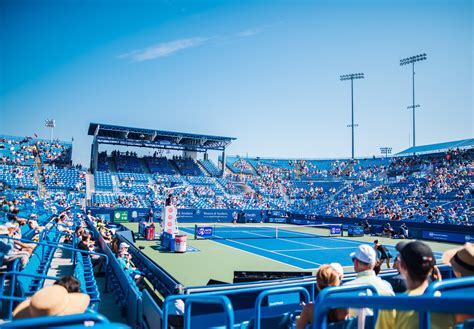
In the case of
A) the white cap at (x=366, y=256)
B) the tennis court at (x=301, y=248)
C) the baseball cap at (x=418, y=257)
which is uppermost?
the baseball cap at (x=418, y=257)

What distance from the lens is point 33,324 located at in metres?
1.90

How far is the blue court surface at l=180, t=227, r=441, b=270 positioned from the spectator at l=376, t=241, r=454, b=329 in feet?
48.3

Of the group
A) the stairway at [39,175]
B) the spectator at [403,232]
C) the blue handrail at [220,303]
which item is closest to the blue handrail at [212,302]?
the blue handrail at [220,303]

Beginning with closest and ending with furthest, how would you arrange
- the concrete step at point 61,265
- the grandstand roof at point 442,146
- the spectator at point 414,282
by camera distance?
the spectator at point 414,282, the concrete step at point 61,265, the grandstand roof at point 442,146

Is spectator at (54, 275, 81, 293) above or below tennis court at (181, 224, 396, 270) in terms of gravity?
above

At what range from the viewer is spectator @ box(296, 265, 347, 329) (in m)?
3.43

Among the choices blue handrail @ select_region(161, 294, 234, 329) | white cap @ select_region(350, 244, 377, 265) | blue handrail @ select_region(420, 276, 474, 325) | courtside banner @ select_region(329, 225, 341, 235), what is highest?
blue handrail @ select_region(420, 276, 474, 325)

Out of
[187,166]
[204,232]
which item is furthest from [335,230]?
[187,166]

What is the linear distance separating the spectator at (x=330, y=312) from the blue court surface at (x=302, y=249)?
44.9 ft

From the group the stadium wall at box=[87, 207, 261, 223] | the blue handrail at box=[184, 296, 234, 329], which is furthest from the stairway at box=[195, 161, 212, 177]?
the blue handrail at box=[184, 296, 234, 329]

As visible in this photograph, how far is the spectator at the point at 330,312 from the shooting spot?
3432mm

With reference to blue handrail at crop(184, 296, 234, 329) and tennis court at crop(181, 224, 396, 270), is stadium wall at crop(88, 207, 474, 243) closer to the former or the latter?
tennis court at crop(181, 224, 396, 270)

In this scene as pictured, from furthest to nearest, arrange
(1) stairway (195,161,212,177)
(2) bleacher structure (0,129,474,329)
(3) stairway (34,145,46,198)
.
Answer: (1) stairway (195,161,212,177) < (3) stairway (34,145,46,198) < (2) bleacher structure (0,129,474,329)

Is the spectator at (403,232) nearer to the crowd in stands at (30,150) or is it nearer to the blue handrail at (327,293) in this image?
the blue handrail at (327,293)
